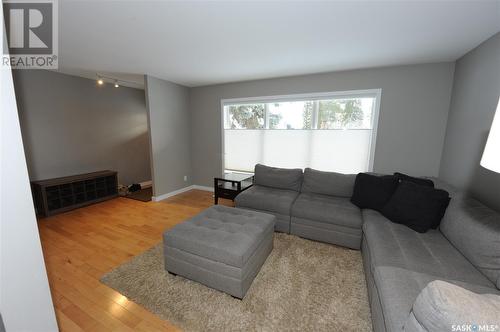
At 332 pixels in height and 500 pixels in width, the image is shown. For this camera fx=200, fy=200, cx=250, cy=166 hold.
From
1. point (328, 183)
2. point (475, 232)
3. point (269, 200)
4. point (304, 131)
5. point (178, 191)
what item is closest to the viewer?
point (475, 232)

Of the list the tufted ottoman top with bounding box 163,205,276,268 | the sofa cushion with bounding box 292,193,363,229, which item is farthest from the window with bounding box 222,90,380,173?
the tufted ottoman top with bounding box 163,205,276,268

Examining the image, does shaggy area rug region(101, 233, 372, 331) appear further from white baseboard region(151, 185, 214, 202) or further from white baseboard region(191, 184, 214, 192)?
white baseboard region(191, 184, 214, 192)

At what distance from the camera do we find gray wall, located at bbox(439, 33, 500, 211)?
1.94 m

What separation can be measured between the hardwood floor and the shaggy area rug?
118mm

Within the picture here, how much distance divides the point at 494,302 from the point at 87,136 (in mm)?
5431

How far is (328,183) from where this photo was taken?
2.93 metres

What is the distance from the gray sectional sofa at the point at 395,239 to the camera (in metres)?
1.27

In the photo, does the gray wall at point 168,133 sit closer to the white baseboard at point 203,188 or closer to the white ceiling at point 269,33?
the white baseboard at point 203,188

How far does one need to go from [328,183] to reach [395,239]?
4.02 feet

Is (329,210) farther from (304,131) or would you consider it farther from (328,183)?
(304,131)

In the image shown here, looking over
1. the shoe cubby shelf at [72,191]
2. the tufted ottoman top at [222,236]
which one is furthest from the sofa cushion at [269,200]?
the shoe cubby shelf at [72,191]

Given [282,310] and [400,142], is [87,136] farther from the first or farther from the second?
[400,142]

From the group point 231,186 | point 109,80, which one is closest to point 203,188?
point 231,186

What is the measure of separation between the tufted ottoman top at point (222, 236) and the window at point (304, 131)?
1933 millimetres
